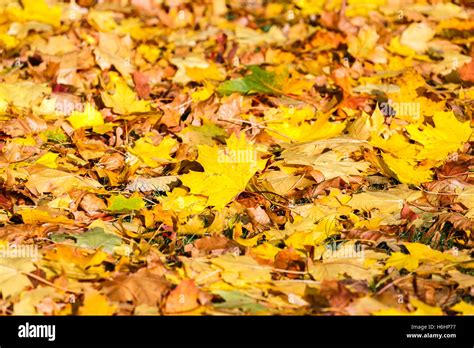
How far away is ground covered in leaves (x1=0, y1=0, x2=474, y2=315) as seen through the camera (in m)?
2.86

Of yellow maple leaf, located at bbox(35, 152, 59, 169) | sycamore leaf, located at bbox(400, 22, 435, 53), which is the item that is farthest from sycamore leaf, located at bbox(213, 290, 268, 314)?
sycamore leaf, located at bbox(400, 22, 435, 53)

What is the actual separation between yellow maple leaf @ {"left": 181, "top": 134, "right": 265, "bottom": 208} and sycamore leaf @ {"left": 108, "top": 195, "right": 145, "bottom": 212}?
0.21 metres

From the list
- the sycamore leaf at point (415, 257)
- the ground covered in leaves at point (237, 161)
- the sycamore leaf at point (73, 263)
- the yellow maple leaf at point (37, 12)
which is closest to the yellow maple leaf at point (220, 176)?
the ground covered in leaves at point (237, 161)

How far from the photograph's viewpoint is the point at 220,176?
11.5ft

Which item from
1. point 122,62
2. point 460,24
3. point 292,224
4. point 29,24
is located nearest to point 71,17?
point 29,24

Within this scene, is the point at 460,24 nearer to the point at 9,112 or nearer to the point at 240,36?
the point at 240,36

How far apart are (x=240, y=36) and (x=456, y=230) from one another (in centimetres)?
269

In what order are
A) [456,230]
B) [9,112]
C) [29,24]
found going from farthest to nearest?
[29,24], [9,112], [456,230]

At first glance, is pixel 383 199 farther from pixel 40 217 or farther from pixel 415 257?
pixel 40 217

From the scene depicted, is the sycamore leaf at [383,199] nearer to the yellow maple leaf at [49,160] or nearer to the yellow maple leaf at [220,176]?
the yellow maple leaf at [220,176]

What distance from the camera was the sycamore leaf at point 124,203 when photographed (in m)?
3.43

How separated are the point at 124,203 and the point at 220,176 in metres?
0.43

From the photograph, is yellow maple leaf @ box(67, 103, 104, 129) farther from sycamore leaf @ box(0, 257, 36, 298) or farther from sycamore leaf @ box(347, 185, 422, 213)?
sycamore leaf @ box(347, 185, 422, 213)

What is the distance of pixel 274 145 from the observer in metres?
4.05
